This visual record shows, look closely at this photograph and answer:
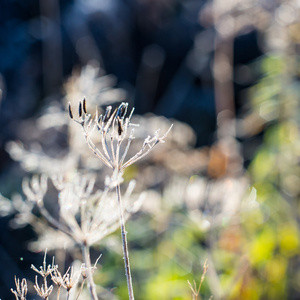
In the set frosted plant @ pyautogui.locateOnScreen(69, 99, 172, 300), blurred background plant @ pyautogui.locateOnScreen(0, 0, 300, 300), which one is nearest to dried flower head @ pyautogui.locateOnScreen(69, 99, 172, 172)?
frosted plant @ pyautogui.locateOnScreen(69, 99, 172, 300)

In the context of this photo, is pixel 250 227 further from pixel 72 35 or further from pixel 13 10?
pixel 13 10

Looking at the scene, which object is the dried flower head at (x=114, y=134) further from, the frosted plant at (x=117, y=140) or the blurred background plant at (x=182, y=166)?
the blurred background plant at (x=182, y=166)

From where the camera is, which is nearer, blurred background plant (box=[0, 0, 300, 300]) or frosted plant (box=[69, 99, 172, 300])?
frosted plant (box=[69, 99, 172, 300])

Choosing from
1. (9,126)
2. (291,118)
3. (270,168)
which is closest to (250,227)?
(270,168)

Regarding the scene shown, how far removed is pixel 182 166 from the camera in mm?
2482

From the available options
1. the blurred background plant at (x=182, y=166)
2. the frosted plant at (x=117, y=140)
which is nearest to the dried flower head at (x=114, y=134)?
the frosted plant at (x=117, y=140)

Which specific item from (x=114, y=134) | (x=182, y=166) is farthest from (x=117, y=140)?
(x=182, y=166)

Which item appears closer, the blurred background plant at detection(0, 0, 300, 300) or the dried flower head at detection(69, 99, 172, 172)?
the dried flower head at detection(69, 99, 172, 172)

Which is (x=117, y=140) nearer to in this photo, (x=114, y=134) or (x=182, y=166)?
(x=114, y=134)

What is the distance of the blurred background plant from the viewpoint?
1970 millimetres

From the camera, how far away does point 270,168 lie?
8.48 feet

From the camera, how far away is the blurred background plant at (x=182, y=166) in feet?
6.46

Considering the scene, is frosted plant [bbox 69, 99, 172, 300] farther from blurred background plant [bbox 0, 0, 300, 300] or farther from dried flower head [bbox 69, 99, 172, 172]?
blurred background plant [bbox 0, 0, 300, 300]

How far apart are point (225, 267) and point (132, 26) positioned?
10.6 ft
